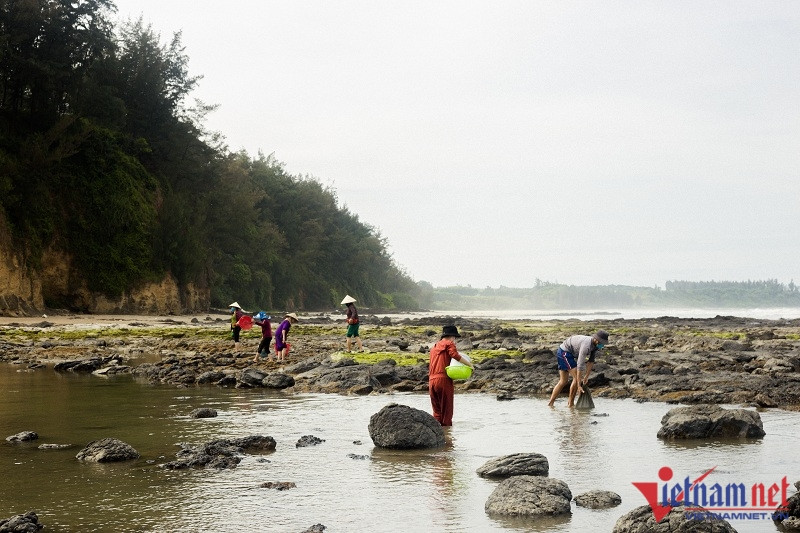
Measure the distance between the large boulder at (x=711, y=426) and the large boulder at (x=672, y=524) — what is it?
4988mm

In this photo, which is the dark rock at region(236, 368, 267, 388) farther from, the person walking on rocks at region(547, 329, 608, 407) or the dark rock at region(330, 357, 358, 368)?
the person walking on rocks at region(547, 329, 608, 407)

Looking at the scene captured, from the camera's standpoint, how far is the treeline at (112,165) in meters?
43.3

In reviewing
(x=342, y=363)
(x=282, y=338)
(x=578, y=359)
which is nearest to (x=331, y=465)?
(x=578, y=359)

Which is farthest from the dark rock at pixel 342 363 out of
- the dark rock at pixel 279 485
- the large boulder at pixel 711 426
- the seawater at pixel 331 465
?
the dark rock at pixel 279 485

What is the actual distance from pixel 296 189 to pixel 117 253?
4556 centimetres

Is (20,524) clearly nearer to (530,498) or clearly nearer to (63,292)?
(530,498)

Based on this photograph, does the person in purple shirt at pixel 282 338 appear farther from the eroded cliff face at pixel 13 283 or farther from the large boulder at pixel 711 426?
the eroded cliff face at pixel 13 283

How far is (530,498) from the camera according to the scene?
7.18 m

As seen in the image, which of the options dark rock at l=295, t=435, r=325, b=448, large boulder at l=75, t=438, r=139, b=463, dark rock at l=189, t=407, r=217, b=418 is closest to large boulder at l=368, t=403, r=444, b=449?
dark rock at l=295, t=435, r=325, b=448

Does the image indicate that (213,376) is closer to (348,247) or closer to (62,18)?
(62,18)

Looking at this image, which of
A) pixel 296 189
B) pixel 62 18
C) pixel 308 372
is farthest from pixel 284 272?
pixel 308 372

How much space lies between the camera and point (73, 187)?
46.8m

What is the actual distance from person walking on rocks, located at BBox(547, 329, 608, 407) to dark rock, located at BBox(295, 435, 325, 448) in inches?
206

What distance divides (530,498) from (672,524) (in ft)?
5.18
